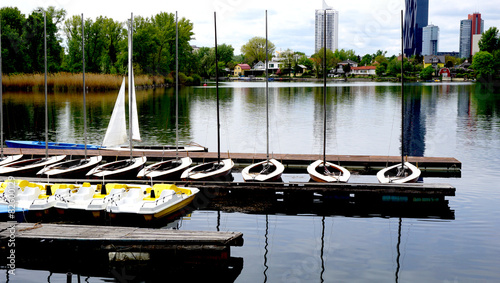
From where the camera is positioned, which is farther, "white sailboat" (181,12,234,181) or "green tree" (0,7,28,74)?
"green tree" (0,7,28,74)

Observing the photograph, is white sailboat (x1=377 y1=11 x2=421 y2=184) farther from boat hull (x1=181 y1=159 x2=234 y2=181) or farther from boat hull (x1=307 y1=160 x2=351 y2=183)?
boat hull (x1=181 y1=159 x2=234 y2=181)

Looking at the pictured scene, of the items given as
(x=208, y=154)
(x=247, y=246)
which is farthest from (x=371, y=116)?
(x=247, y=246)

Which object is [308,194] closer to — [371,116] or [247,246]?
[247,246]

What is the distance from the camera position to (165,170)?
1111 inches

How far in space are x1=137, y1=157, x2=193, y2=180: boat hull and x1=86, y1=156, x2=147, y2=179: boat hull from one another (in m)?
0.98

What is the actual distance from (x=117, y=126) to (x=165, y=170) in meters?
6.73

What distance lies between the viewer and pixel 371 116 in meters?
65.2

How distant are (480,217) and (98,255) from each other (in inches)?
634

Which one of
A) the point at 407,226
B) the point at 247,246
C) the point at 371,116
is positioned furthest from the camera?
the point at 371,116

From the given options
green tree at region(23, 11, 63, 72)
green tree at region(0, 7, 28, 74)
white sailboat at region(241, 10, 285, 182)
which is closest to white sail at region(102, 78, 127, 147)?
white sailboat at region(241, 10, 285, 182)

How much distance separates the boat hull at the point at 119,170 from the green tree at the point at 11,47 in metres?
69.5

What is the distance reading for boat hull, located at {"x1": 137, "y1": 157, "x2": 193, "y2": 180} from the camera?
27.0 m

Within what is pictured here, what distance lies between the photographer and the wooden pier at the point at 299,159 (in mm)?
32094

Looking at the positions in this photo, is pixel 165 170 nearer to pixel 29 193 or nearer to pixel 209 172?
pixel 209 172
